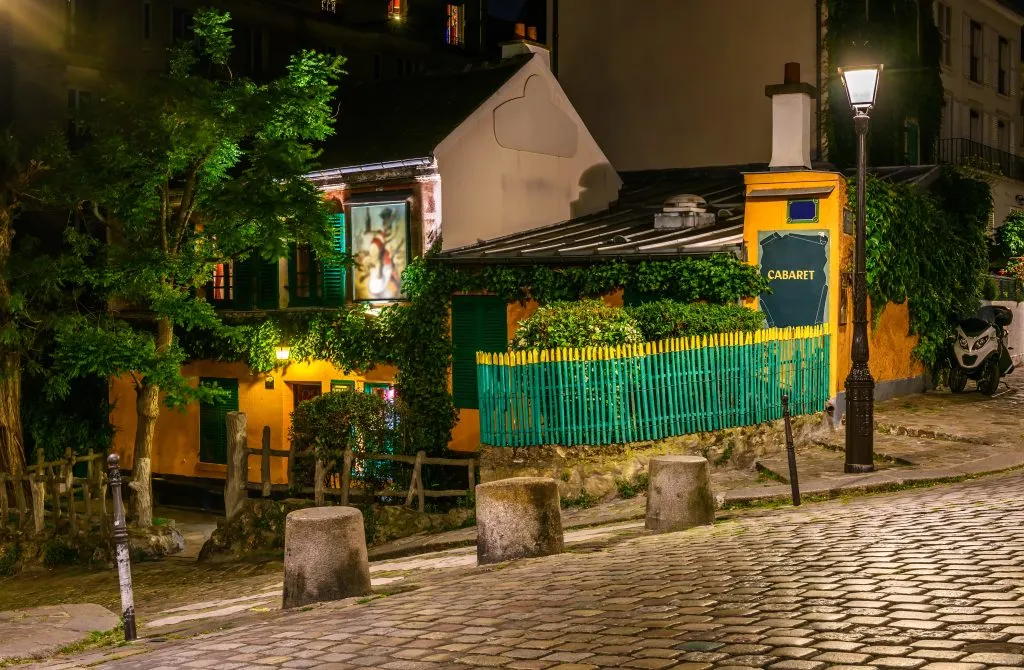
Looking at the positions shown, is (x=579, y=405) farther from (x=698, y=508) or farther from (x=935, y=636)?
(x=935, y=636)

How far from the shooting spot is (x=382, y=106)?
25875 millimetres

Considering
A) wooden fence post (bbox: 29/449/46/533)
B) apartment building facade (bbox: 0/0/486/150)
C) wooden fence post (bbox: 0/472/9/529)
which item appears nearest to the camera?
wooden fence post (bbox: 29/449/46/533)

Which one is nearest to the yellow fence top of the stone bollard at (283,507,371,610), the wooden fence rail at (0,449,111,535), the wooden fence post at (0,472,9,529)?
the stone bollard at (283,507,371,610)

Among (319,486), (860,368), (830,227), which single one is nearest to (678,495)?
(860,368)

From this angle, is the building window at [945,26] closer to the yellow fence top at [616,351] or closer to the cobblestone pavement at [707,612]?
the yellow fence top at [616,351]

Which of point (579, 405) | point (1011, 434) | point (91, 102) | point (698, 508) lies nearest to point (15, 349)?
point (91, 102)

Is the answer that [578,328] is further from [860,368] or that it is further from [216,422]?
[216,422]

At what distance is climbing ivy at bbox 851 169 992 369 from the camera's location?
20938 millimetres

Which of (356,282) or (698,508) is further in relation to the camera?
(356,282)

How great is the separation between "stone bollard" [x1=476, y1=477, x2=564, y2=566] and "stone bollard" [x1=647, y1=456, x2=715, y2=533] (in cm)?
142

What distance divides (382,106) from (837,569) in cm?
1891

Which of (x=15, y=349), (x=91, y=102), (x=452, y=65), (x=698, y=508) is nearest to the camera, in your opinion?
(x=698, y=508)

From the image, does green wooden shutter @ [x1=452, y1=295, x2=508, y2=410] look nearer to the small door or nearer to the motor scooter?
the small door

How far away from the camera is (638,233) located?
22438 mm
